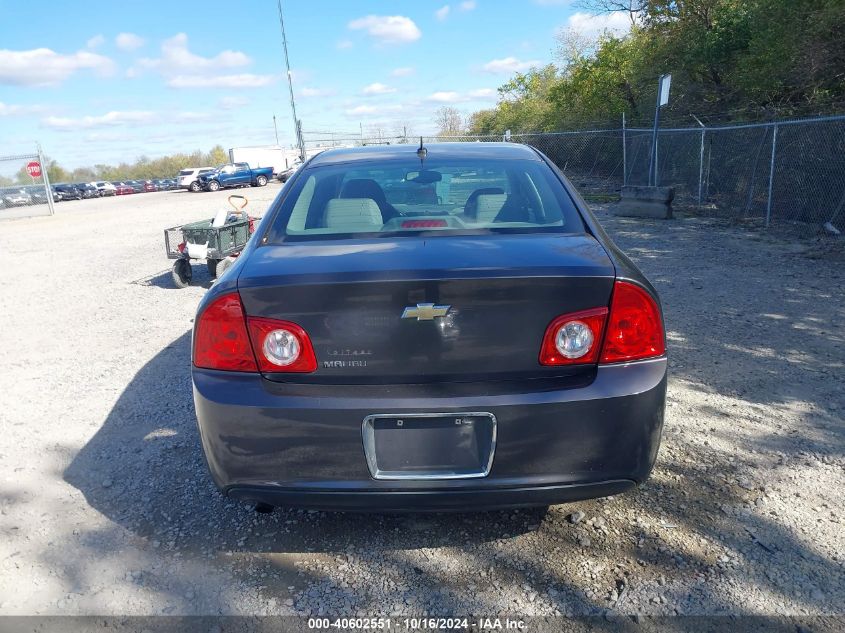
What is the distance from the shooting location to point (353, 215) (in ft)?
9.81

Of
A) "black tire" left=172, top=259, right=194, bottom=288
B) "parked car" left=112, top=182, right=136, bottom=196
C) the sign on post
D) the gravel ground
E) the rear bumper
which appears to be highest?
the sign on post

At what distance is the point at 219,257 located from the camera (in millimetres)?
7828

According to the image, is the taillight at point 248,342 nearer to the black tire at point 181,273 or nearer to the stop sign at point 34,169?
the black tire at point 181,273

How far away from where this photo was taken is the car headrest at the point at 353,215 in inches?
114

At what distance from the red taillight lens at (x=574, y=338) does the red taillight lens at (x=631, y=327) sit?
0.04 meters

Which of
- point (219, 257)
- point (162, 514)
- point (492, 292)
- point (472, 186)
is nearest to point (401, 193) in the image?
point (472, 186)

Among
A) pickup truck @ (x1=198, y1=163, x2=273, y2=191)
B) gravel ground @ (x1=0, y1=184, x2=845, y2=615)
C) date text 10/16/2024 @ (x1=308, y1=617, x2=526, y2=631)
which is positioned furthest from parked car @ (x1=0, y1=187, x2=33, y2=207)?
date text 10/16/2024 @ (x1=308, y1=617, x2=526, y2=631)

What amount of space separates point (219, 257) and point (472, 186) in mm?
5262

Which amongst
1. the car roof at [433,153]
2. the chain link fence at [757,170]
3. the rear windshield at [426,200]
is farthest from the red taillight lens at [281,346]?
the chain link fence at [757,170]

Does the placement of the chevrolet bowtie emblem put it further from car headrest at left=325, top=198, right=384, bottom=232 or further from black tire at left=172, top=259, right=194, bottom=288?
black tire at left=172, top=259, right=194, bottom=288

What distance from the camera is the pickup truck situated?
38.7m

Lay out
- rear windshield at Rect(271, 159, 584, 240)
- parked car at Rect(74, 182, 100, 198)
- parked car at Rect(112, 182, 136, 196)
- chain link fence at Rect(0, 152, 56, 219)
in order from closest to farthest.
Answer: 1. rear windshield at Rect(271, 159, 584, 240)
2. chain link fence at Rect(0, 152, 56, 219)
3. parked car at Rect(74, 182, 100, 198)
4. parked car at Rect(112, 182, 136, 196)

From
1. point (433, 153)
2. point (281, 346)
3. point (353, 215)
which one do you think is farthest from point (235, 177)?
point (281, 346)

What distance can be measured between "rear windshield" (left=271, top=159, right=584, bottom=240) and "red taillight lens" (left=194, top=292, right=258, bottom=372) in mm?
575
